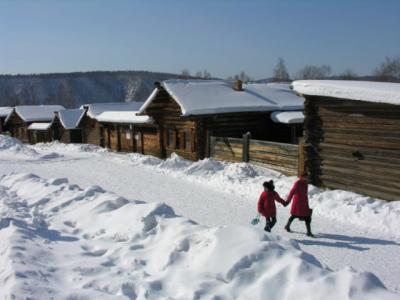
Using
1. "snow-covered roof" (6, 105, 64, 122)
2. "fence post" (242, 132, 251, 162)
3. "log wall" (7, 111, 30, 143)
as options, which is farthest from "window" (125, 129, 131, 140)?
"log wall" (7, 111, 30, 143)

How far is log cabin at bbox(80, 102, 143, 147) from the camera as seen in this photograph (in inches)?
1373

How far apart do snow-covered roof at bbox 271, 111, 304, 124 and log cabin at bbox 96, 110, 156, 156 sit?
715cm

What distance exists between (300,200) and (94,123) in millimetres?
28379

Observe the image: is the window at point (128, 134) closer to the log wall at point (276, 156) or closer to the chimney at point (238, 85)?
the chimney at point (238, 85)

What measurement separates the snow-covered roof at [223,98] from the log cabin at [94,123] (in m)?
11.2

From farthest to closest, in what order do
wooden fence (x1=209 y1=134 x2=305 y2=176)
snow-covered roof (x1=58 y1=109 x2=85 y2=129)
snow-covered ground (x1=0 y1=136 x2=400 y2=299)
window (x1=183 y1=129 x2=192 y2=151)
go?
snow-covered roof (x1=58 y1=109 x2=85 y2=129)
window (x1=183 y1=129 x2=192 y2=151)
wooden fence (x1=209 y1=134 x2=305 y2=176)
snow-covered ground (x1=0 y1=136 x2=400 y2=299)

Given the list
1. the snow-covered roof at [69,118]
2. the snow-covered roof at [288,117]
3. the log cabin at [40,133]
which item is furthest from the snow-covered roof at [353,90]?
the log cabin at [40,133]

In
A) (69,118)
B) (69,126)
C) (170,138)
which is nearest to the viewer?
(170,138)

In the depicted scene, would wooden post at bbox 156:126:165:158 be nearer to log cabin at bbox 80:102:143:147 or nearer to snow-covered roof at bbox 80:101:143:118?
log cabin at bbox 80:102:143:147

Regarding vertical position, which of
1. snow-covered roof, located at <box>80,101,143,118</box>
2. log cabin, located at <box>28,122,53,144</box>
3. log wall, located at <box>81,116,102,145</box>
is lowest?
log cabin, located at <box>28,122,53,144</box>

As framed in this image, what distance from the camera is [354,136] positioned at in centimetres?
1306

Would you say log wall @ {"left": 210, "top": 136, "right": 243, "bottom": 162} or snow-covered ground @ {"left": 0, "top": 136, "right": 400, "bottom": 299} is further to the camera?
log wall @ {"left": 210, "top": 136, "right": 243, "bottom": 162}

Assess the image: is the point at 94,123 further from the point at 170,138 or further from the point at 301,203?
the point at 301,203

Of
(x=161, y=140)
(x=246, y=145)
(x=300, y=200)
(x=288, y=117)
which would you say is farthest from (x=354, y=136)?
(x=161, y=140)
